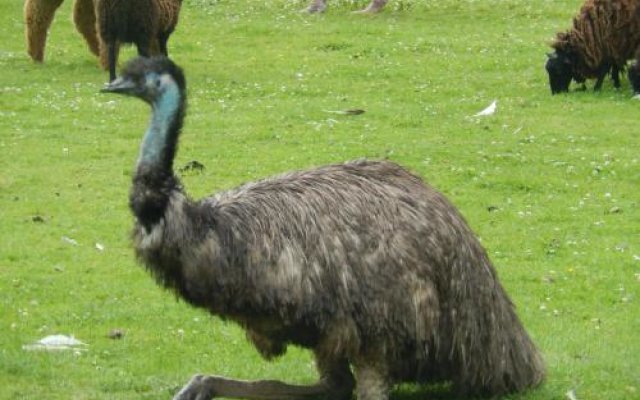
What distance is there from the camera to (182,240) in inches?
297

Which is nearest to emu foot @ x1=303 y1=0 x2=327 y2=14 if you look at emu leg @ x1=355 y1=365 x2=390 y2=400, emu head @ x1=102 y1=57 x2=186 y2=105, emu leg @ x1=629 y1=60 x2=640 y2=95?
emu leg @ x1=629 y1=60 x2=640 y2=95

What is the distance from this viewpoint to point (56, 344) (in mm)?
10039

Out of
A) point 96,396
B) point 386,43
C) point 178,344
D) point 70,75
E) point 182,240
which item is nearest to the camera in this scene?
point 182,240

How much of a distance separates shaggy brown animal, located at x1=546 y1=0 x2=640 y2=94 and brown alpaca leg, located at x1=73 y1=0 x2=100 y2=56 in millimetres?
7843

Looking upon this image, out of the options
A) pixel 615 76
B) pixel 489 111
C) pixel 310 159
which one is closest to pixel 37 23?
pixel 489 111

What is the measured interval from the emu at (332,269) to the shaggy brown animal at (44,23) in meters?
16.5

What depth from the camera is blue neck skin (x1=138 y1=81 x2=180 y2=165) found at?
24.6ft

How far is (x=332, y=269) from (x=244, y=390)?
3.28ft

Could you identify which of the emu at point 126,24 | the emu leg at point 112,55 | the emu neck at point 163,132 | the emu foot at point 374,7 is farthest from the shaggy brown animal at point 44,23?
the emu neck at point 163,132

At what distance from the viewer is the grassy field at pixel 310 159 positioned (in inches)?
392

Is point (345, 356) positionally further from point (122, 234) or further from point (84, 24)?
point (84, 24)

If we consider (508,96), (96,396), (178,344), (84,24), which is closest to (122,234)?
(178,344)

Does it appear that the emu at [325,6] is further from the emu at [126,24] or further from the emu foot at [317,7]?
the emu at [126,24]

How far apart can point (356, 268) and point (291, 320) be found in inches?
18.6
